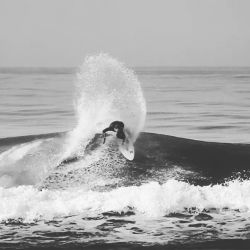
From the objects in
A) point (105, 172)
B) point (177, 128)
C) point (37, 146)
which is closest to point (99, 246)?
point (105, 172)

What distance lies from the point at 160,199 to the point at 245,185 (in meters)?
3.18

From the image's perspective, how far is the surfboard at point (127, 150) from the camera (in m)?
19.6

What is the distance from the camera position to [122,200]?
592 inches

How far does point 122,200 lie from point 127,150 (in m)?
5.12

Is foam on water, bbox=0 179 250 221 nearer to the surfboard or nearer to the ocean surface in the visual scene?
the ocean surface

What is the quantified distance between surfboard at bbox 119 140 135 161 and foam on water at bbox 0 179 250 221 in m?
3.42

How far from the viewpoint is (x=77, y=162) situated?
18.6 meters

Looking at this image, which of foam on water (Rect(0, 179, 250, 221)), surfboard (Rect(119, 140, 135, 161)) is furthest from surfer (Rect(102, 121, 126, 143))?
foam on water (Rect(0, 179, 250, 221))

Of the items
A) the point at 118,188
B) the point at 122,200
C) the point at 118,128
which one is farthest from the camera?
the point at 118,128

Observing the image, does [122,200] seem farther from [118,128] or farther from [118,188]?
[118,128]

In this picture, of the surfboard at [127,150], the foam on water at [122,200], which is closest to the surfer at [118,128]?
the surfboard at [127,150]

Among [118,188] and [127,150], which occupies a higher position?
[127,150]

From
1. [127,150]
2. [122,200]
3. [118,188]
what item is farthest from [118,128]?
[122,200]

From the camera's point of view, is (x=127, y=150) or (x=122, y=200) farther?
(x=127, y=150)
